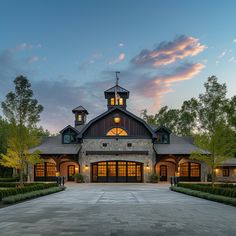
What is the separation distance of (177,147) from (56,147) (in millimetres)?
16390

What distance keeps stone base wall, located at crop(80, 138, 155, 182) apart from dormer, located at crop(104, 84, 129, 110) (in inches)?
260

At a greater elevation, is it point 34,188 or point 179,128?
point 179,128

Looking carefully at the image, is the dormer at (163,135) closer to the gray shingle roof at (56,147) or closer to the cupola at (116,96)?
the cupola at (116,96)

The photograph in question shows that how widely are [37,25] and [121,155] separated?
2114 centimetres

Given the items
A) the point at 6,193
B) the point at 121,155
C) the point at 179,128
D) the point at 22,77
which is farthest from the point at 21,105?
the point at 179,128

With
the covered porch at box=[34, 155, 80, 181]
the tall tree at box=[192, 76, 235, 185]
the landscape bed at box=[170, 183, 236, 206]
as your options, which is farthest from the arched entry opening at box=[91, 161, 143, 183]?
the landscape bed at box=[170, 183, 236, 206]

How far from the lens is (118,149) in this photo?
38.4 metres

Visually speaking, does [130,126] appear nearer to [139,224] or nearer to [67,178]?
[67,178]

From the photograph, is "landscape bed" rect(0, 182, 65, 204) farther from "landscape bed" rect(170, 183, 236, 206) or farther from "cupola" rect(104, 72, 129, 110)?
"cupola" rect(104, 72, 129, 110)

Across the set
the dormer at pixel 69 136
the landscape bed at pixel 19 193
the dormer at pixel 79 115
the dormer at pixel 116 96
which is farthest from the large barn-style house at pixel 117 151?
the landscape bed at pixel 19 193

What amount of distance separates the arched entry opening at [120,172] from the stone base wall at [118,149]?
0.69 meters

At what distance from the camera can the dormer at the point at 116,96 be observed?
43.0 meters

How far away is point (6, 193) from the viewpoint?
1744 centimetres

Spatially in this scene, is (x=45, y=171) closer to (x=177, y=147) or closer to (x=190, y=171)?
(x=177, y=147)
